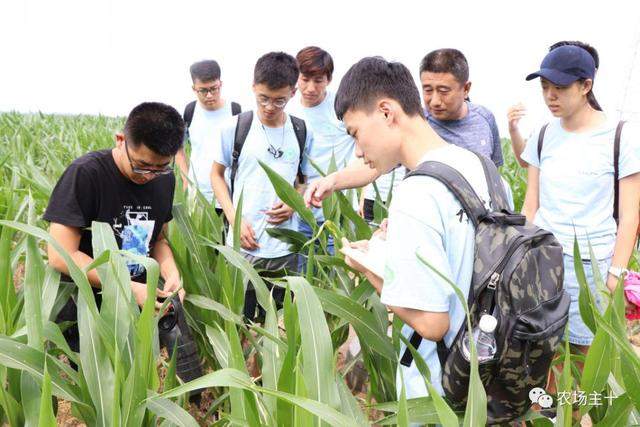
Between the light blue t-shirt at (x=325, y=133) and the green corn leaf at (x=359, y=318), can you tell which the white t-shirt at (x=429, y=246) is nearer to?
the green corn leaf at (x=359, y=318)

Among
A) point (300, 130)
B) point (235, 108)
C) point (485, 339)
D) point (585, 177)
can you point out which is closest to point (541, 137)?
point (585, 177)

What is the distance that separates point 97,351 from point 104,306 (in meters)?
0.07

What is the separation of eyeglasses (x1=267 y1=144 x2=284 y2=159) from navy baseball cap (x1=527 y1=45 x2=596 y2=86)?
0.73 metres

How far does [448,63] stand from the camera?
4.79 feet

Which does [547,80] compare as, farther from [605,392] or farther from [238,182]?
[238,182]

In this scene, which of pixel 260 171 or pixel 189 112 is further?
pixel 189 112

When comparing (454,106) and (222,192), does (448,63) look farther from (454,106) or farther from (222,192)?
(222,192)

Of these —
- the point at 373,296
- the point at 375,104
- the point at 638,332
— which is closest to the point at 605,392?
the point at 373,296

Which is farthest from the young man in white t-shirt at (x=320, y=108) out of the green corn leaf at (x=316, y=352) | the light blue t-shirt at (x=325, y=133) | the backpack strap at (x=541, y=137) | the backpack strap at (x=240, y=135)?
the green corn leaf at (x=316, y=352)

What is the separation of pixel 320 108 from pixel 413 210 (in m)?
1.23

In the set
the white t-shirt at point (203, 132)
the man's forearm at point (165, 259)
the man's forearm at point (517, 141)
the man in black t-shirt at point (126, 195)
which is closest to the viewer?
the man in black t-shirt at point (126, 195)

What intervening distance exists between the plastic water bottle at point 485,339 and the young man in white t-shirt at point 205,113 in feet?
5.12

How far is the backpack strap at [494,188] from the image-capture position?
78cm

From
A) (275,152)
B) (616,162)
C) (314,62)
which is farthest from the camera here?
(314,62)
